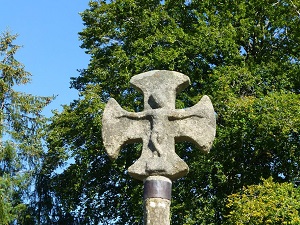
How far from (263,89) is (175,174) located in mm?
14925

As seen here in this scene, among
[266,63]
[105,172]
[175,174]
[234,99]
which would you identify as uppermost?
[266,63]

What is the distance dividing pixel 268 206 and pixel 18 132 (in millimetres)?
13277

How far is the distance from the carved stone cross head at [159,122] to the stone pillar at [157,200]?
0.33m

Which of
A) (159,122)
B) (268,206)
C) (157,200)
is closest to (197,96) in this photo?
(268,206)

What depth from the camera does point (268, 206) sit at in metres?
17.5

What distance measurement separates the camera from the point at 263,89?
2177cm

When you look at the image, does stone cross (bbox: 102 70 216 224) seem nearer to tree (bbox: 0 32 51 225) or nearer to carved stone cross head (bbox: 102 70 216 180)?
carved stone cross head (bbox: 102 70 216 180)

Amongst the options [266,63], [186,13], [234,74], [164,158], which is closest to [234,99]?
[234,74]

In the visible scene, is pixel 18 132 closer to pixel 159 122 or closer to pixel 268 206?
pixel 268 206

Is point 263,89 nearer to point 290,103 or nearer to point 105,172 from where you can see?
point 290,103

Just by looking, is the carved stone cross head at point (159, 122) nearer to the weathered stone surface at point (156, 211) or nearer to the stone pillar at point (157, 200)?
the stone pillar at point (157, 200)

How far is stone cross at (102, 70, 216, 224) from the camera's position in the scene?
24.8 ft

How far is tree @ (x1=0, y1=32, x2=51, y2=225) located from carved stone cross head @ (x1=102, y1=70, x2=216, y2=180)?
18471mm

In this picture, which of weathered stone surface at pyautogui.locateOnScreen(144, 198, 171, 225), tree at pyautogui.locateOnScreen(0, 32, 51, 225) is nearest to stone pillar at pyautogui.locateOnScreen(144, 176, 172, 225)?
weathered stone surface at pyautogui.locateOnScreen(144, 198, 171, 225)
